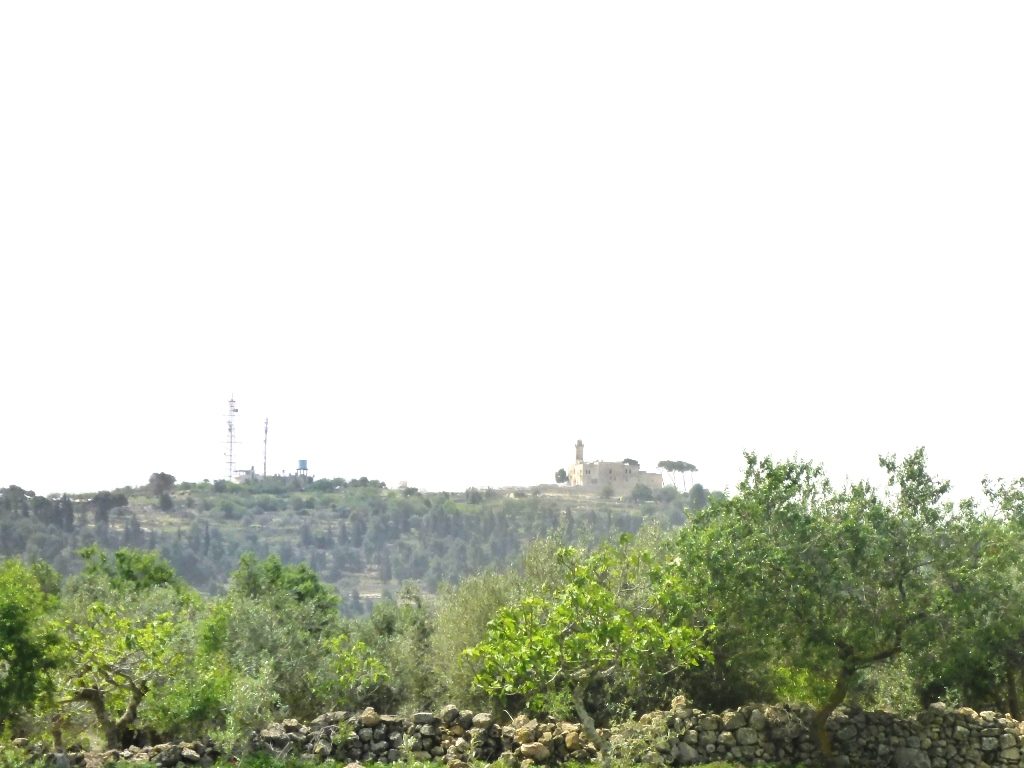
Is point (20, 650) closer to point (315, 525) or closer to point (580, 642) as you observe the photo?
point (580, 642)

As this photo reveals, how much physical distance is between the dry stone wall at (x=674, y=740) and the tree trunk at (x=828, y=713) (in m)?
0.19

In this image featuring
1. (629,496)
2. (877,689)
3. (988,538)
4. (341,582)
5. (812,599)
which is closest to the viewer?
(812,599)

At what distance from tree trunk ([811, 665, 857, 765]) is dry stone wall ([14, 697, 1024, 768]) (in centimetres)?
19

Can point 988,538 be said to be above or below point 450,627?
above

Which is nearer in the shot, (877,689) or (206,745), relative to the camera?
(206,745)

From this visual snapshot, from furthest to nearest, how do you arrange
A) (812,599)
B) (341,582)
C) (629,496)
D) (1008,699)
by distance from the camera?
(629,496), (341,582), (1008,699), (812,599)

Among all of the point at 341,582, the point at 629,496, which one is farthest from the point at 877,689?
the point at 629,496

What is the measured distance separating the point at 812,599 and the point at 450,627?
11.5 meters

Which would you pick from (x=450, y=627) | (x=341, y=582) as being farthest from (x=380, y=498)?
(x=450, y=627)

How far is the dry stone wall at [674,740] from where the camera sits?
79.8 ft

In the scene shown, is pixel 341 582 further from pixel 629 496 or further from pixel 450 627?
pixel 450 627

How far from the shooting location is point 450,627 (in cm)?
3238

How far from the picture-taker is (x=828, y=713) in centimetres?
2520

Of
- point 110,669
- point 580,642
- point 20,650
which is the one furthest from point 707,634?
point 20,650
